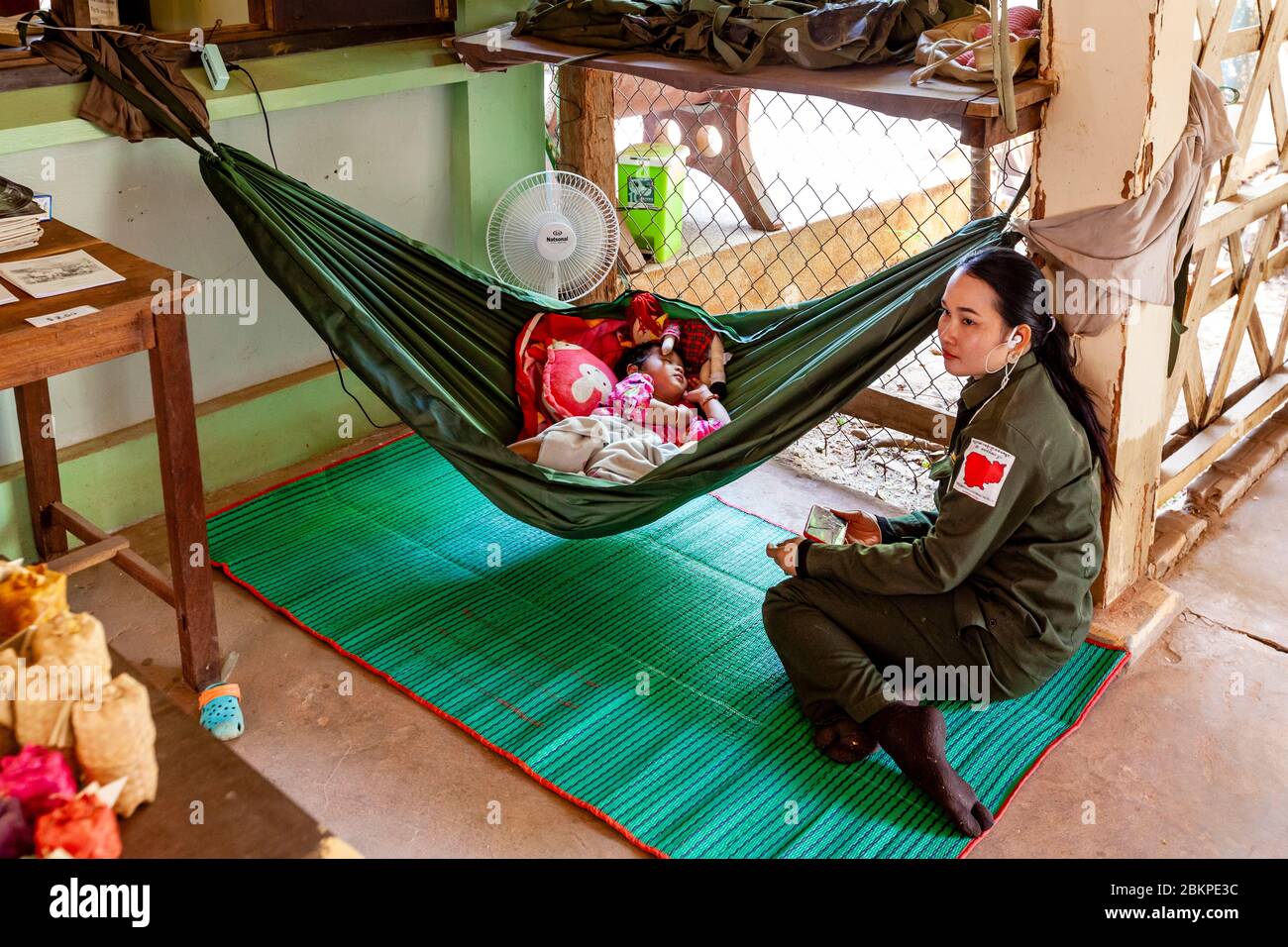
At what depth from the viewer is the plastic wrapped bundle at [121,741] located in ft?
4.29

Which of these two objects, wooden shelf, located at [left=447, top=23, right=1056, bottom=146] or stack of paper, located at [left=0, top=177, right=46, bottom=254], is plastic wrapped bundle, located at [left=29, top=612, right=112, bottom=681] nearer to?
stack of paper, located at [left=0, top=177, right=46, bottom=254]

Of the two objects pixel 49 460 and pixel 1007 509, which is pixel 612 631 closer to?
pixel 1007 509

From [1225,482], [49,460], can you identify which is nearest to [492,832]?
[49,460]

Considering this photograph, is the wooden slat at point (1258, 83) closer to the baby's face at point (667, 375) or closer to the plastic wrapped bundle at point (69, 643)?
the baby's face at point (667, 375)

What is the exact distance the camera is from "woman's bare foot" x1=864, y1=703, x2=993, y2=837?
2.22 m

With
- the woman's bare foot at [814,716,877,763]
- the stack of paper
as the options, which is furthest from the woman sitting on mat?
the stack of paper

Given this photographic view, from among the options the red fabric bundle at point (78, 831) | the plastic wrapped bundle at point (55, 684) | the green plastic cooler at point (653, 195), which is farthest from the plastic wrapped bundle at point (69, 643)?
the green plastic cooler at point (653, 195)

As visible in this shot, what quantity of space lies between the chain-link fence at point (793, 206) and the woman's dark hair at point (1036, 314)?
880 mm

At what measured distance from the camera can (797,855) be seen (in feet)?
7.07

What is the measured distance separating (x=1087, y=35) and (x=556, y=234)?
5.28ft

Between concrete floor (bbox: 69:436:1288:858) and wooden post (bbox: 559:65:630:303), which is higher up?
wooden post (bbox: 559:65:630:303)

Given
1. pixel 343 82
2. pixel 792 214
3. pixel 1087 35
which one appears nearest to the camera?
pixel 1087 35

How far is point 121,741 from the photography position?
4.33ft

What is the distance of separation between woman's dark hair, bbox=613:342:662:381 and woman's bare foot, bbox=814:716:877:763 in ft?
3.97
